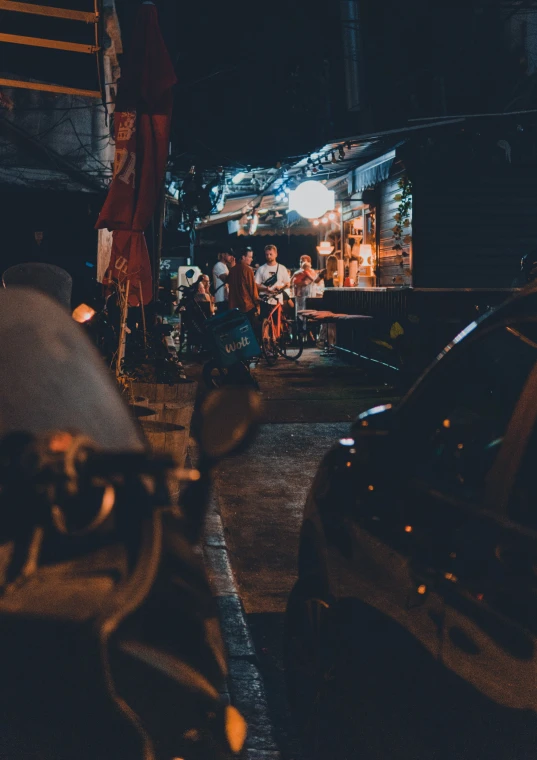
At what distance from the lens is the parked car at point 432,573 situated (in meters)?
2.17

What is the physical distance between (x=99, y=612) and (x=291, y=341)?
72.3 ft

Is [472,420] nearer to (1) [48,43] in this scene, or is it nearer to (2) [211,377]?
(1) [48,43]

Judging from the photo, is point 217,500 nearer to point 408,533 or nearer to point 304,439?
point 304,439

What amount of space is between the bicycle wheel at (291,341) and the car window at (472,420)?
15.8 m

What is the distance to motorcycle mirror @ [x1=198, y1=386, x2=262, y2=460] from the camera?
8.96ft

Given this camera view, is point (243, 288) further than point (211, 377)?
Yes

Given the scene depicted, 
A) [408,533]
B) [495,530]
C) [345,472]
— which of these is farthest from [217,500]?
[495,530]

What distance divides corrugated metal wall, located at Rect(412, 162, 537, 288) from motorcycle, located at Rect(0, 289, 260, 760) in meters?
15.2

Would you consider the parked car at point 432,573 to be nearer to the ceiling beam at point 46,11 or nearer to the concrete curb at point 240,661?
the concrete curb at point 240,661

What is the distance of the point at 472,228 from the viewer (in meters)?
17.2

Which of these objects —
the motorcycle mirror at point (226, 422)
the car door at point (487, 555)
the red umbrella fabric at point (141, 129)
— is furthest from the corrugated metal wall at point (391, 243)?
the motorcycle mirror at point (226, 422)

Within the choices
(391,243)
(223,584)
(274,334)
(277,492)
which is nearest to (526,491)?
(223,584)

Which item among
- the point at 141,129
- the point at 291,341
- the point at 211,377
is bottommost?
the point at 291,341

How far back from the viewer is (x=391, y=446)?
10.6ft
